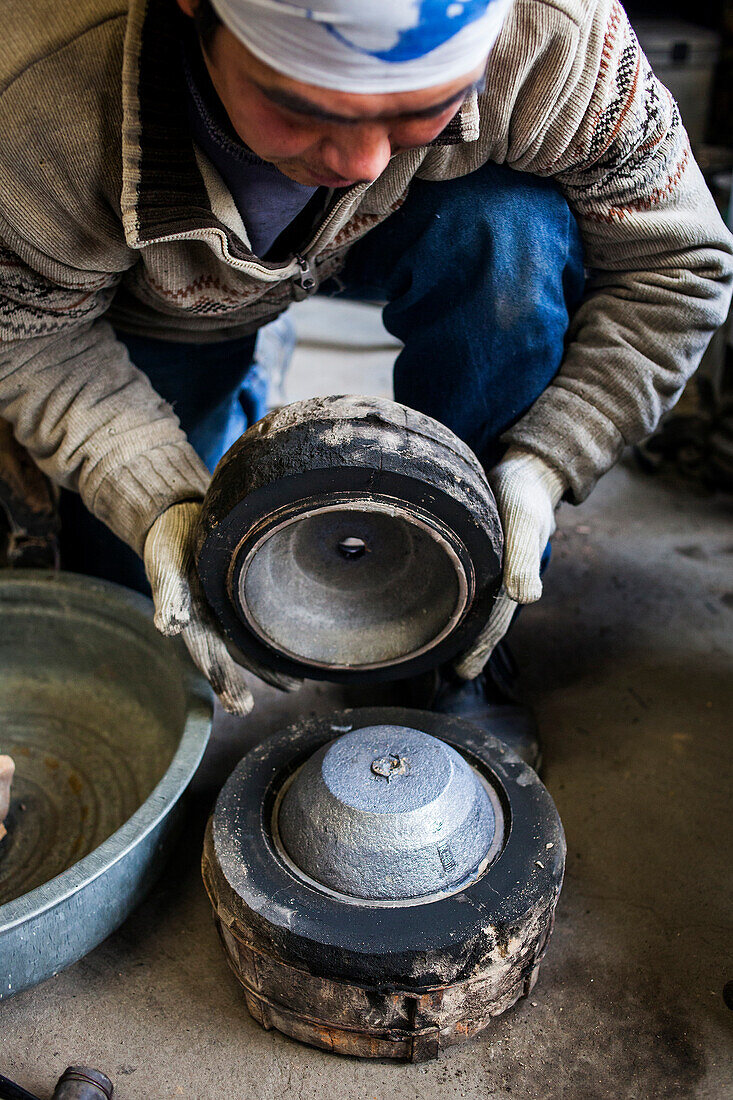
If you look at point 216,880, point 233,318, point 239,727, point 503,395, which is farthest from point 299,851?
point 233,318

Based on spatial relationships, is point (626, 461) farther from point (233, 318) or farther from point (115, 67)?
point (115, 67)

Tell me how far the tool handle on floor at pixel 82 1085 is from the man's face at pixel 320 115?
113 cm

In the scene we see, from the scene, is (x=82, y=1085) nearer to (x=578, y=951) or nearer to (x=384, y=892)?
(x=384, y=892)

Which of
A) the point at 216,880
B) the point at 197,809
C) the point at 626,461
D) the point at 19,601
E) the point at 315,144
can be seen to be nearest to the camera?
the point at 315,144

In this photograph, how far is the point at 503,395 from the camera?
1.57 metres

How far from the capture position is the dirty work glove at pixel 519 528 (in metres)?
1.36

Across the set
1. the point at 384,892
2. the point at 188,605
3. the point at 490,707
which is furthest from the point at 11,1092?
the point at 490,707

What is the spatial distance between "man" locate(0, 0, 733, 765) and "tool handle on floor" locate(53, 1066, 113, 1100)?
55 cm

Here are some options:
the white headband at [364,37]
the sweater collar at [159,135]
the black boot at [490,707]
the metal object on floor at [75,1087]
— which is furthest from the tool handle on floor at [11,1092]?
the white headband at [364,37]

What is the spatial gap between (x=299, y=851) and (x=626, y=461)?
1.92 meters

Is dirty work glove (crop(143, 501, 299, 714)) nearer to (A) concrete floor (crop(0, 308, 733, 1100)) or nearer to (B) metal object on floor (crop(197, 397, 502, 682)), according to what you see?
(B) metal object on floor (crop(197, 397, 502, 682))

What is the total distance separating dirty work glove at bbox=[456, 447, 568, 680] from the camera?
136 cm

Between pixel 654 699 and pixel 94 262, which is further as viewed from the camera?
pixel 654 699

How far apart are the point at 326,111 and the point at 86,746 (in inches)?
50.7
